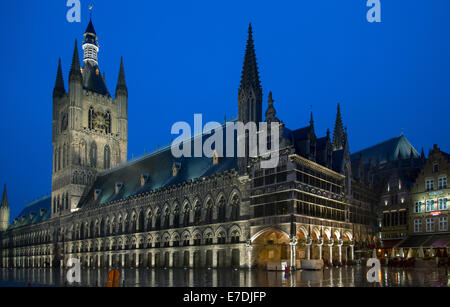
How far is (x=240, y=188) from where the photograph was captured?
177ft

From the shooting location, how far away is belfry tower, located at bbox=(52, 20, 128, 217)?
3531 inches

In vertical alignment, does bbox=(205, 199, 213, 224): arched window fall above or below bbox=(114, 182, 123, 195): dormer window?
below

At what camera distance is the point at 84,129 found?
91188 mm

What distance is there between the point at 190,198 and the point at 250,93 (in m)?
16.0

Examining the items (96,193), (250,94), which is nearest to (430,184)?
(250,94)

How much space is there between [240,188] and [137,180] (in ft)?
92.7

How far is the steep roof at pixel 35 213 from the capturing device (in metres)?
105

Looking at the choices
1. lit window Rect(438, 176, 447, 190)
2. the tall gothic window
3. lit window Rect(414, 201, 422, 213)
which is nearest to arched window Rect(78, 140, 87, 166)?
the tall gothic window

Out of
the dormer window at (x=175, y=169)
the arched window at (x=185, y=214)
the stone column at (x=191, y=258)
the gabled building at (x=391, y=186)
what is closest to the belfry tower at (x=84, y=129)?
the dormer window at (x=175, y=169)

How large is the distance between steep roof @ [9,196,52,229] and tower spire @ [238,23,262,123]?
62773mm

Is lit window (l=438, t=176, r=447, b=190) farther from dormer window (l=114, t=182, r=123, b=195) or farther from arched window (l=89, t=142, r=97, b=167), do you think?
arched window (l=89, t=142, r=97, b=167)

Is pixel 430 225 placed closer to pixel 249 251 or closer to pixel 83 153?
pixel 249 251

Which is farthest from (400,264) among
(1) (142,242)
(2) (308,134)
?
(1) (142,242)
